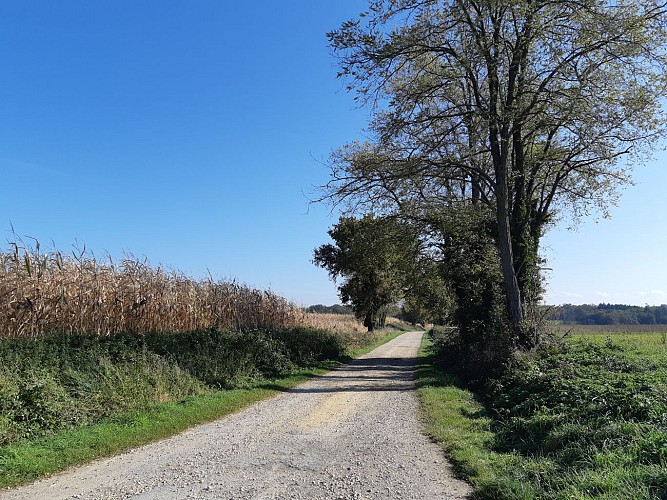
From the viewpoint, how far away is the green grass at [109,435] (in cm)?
639

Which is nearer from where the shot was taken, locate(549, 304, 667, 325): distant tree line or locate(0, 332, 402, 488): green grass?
locate(0, 332, 402, 488): green grass

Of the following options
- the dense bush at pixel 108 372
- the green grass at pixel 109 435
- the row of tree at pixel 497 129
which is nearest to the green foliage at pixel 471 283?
the row of tree at pixel 497 129

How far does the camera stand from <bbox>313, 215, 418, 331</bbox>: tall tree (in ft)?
70.5

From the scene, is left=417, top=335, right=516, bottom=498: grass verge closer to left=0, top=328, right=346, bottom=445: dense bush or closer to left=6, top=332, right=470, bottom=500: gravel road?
left=6, top=332, right=470, bottom=500: gravel road

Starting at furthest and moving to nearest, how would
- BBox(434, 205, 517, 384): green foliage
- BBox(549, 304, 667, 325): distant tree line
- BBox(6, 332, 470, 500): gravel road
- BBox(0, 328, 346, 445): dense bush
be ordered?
BBox(549, 304, 667, 325): distant tree line
BBox(434, 205, 517, 384): green foliage
BBox(0, 328, 346, 445): dense bush
BBox(6, 332, 470, 500): gravel road

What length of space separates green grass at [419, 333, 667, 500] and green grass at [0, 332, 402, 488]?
194 inches

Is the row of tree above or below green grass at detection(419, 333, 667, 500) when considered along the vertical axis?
above

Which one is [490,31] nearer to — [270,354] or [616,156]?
[616,156]

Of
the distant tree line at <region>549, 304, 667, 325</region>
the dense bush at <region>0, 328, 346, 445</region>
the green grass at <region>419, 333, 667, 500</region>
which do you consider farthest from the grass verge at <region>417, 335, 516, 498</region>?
the distant tree line at <region>549, 304, 667, 325</region>

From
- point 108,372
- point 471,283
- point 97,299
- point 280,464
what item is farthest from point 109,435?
point 471,283

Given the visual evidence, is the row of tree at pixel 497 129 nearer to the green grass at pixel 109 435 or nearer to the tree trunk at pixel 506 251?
the tree trunk at pixel 506 251

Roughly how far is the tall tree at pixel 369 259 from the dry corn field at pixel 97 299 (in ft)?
23.3

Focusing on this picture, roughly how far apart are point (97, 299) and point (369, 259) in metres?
12.6

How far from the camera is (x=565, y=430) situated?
707 centimetres
